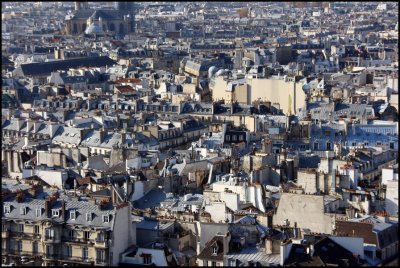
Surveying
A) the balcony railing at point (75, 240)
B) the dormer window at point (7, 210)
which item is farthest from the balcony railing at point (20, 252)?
the dormer window at point (7, 210)

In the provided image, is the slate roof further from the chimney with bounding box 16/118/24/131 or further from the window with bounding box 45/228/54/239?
the chimney with bounding box 16/118/24/131

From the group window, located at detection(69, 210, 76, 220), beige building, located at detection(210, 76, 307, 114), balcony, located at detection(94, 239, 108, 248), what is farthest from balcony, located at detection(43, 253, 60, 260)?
beige building, located at detection(210, 76, 307, 114)

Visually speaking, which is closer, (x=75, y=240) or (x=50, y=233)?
(x=75, y=240)

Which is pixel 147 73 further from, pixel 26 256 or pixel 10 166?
pixel 26 256

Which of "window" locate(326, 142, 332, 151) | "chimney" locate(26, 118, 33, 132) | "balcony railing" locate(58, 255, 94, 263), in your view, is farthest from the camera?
"chimney" locate(26, 118, 33, 132)

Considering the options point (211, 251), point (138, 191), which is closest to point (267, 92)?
point (138, 191)

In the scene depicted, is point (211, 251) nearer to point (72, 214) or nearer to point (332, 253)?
point (332, 253)
